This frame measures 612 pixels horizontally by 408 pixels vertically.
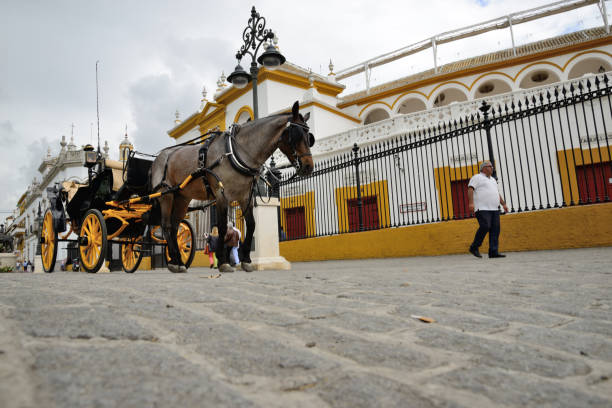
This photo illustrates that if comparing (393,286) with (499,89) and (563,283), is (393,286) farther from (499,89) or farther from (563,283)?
(499,89)

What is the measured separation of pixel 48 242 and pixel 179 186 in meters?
3.97

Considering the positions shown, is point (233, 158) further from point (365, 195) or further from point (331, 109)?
point (331, 109)

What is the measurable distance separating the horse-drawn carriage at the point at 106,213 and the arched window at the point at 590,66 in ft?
78.1

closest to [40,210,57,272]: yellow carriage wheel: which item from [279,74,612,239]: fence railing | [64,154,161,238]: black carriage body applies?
[64,154,161,238]: black carriage body

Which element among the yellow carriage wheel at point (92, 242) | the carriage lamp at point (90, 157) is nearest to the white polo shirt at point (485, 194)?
the yellow carriage wheel at point (92, 242)

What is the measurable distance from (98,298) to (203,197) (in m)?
3.56

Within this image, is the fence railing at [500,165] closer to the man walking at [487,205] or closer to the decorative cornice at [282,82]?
the man walking at [487,205]

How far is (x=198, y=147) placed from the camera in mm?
6051

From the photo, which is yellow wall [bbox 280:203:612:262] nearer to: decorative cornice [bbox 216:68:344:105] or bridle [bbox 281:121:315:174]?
bridle [bbox 281:121:315:174]

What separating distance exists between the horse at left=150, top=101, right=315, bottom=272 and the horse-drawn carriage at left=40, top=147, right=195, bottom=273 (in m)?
0.70

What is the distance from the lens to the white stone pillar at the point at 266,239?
757 cm

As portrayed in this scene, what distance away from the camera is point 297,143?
5.62 meters

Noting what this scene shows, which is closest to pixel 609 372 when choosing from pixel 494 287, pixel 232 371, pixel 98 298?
pixel 232 371

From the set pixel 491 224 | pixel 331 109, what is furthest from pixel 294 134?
pixel 331 109
